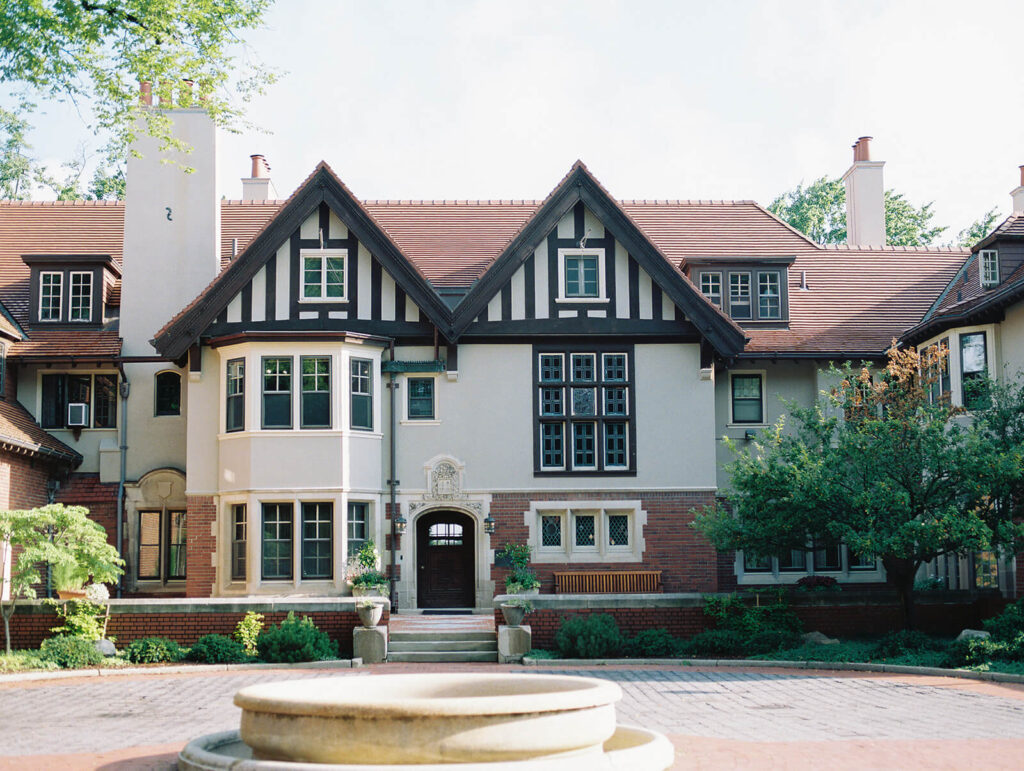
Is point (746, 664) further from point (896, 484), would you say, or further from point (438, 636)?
point (438, 636)

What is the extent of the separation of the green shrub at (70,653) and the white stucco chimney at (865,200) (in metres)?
25.0

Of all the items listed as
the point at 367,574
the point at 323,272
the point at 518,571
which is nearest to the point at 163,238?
the point at 323,272

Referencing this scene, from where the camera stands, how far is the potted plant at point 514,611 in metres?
22.1

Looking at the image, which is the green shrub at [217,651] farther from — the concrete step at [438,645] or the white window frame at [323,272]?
the white window frame at [323,272]

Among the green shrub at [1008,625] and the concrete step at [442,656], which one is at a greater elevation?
the green shrub at [1008,625]

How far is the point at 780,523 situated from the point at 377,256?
10616 millimetres

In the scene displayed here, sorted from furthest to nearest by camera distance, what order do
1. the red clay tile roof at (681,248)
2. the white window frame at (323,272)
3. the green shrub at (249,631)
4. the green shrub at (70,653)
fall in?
the red clay tile roof at (681,248) → the white window frame at (323,272) → the green shrub at (249,631) → the green shrub at (70,653)

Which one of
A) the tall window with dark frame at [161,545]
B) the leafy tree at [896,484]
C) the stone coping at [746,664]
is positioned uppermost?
the leafy tree at [896,484]

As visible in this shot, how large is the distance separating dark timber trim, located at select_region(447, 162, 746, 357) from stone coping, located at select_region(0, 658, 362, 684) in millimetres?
8236

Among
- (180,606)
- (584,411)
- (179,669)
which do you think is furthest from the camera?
(584,411)

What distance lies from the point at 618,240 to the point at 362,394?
21.7 ft

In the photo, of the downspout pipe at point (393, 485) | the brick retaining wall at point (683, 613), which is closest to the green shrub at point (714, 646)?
the brick retaining wall at point (683, 613)

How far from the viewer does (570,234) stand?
27.2 meters

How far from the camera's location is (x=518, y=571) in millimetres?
25531
